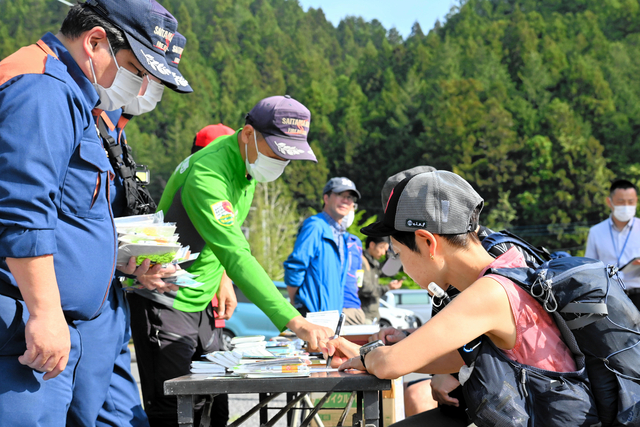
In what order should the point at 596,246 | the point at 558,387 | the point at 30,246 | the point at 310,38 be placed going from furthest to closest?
the point at 310,38 → the point at 596,246 → the point at 558,387 → the point at 30,246

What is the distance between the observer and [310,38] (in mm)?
115625

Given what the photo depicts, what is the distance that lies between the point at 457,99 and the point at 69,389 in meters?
71.2

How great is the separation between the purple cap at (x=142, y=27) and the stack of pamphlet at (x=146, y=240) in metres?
0.54

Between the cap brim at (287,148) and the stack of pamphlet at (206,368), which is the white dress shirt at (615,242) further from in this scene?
the stack of pamphlet at (206,368)

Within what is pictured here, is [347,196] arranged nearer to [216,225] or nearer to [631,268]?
[631,268]

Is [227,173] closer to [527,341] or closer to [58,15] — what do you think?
[527,341]

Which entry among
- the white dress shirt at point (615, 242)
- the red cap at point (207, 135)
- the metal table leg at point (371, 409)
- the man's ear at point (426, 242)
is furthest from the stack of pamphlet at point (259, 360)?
the white dress shirt at point (615, 242)

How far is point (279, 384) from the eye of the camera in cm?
203

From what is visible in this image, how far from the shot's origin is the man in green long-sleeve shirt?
2.82 metres

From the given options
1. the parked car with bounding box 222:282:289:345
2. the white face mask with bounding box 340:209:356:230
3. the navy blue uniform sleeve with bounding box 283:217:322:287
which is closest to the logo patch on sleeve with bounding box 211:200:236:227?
the navy blue uniform sleeve with bounding box 283:217:322:287

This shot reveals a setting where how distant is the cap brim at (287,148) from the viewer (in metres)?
3.25

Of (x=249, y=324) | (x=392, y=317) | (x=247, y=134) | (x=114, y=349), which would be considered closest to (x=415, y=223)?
(x=114, y=349)

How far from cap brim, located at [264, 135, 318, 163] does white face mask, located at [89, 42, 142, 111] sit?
3.42 feet

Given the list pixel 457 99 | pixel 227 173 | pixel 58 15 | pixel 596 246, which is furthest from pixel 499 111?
pixel 227 173
